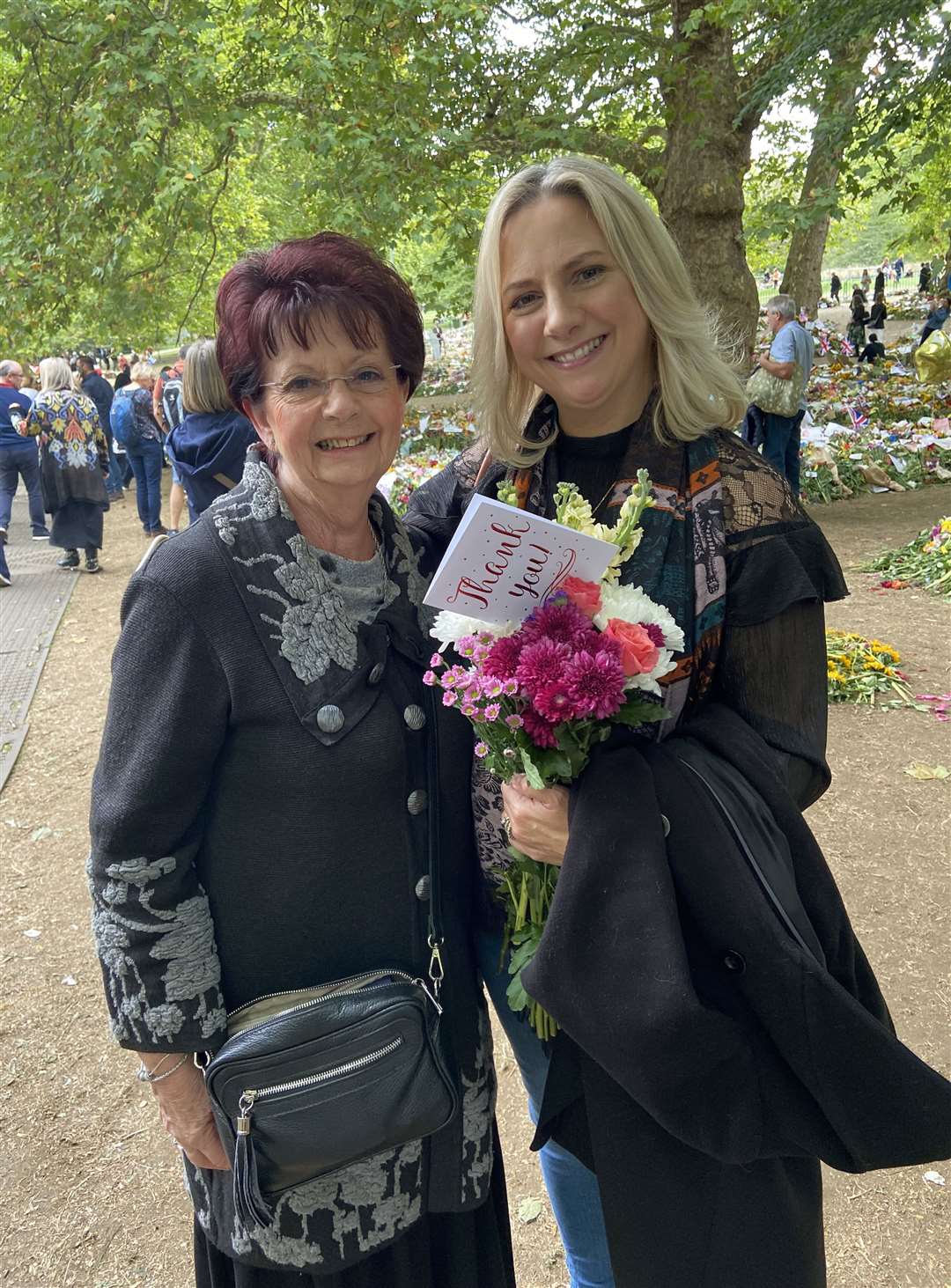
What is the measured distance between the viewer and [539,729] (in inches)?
50.4

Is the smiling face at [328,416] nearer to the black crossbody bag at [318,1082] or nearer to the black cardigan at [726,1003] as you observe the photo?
the black cardigan at [726,1003]

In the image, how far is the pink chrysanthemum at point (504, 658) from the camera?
128 centimetres

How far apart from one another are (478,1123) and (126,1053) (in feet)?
7.12

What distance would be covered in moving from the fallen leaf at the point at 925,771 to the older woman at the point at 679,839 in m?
3.50

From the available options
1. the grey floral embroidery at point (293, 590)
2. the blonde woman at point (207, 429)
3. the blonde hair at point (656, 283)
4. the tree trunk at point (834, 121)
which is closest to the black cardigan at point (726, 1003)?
the grey floral embroidery at point (293, 590)

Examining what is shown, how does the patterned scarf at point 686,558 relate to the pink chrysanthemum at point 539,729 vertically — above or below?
above

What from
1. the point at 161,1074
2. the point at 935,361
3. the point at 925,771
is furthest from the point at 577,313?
the point at 935,361

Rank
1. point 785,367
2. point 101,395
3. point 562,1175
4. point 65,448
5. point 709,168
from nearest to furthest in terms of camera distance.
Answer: point 562,1175, point 709,168, point 785,367, point 65,448, point 101,395

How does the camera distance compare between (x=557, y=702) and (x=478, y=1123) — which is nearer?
(x=557, y=702)

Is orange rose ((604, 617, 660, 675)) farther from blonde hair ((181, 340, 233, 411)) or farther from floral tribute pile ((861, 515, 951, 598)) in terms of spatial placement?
floral tribute pile ((861, 515, 951, 598))

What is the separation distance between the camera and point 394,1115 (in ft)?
4.77

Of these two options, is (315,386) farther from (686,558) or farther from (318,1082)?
(318,1082)

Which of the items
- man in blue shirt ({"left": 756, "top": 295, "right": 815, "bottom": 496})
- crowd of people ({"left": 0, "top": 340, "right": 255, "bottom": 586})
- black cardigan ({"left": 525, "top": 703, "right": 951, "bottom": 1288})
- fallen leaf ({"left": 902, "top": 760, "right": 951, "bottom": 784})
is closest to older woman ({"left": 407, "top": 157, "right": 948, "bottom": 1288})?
black cardigan ({"left": 525, "top": 703, "right": 951, "bottom": 1288})

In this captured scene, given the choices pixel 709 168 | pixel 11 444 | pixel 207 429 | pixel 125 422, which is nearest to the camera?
pixel 207 429
